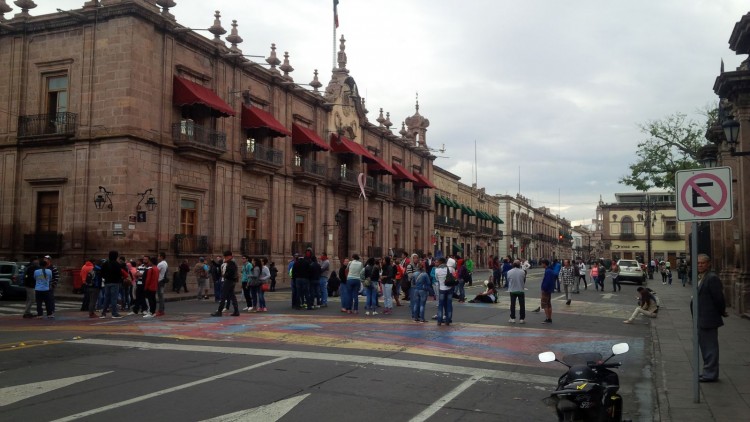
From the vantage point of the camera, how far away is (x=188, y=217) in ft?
88.1

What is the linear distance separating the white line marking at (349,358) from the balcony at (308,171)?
23163mm

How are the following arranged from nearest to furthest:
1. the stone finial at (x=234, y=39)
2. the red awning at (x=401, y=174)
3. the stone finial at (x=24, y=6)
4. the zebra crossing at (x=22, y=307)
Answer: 1. the zebra crossing at (x=22, y=307)
2. the stone finial at (x=24, y=6)
3. the stone finial at (x=234, y=39)
4. the red awning at (x=401, y=174)

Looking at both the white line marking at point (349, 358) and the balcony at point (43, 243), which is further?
the balcony at point (43, 243)

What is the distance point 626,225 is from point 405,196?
49214 millimetres

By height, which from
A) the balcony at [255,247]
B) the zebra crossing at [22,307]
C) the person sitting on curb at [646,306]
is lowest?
the zebra crossing at [22,307]

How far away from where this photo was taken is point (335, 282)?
78.1ft

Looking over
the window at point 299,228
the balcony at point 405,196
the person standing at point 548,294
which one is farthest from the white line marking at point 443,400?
the balcony at point 405,196

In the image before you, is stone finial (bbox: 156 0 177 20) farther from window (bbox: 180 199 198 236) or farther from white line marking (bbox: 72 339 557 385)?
white line marking (bbox: 72 339 557 385)

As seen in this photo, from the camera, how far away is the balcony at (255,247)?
97.2 ft

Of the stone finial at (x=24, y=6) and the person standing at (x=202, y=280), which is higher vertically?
the stone finial at (x=24, y=6)

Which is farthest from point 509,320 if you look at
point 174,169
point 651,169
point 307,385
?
point 651,169

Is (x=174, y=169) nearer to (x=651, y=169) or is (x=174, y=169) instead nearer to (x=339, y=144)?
(x=339, y=144)

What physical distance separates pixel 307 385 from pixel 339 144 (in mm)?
31795

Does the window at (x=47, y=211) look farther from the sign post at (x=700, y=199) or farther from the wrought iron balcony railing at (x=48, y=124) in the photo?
the sign post at (x=700, y=199)
